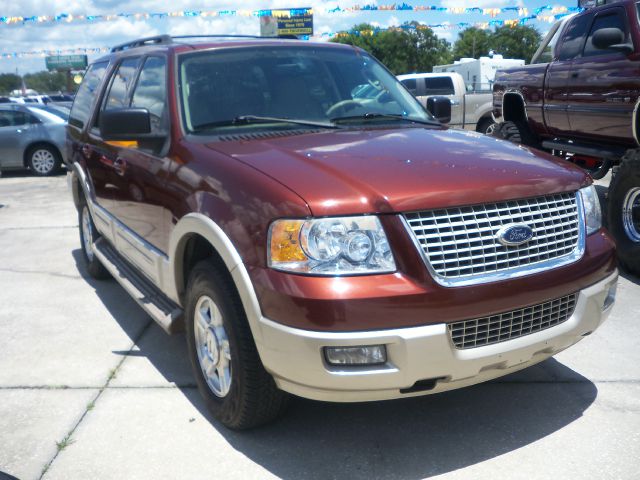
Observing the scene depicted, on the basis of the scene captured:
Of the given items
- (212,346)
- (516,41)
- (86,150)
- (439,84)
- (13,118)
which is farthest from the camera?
(516,41)

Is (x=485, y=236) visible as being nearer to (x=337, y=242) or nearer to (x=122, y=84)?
(x=337, y=242)

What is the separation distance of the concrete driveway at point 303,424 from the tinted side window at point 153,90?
152 centimetres

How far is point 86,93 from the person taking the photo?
19.1 feet

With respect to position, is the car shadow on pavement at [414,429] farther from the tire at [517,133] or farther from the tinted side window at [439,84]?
the tinted side window at [439,84]

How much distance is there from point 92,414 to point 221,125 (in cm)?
170

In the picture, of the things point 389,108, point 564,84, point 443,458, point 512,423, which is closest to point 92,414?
point 443,458

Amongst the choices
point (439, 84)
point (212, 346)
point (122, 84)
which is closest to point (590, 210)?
point (212, 346)

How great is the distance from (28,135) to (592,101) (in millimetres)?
11441

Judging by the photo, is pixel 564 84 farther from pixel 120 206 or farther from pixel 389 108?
pixel 120 206

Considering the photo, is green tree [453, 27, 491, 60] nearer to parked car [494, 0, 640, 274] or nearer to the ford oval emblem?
parked car [494, 0, 640, 274]

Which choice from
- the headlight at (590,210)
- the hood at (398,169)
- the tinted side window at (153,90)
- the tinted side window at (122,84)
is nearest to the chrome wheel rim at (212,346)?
the hood at (398,169)

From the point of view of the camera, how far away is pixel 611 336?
14.8 ft

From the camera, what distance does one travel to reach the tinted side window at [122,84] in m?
4.64

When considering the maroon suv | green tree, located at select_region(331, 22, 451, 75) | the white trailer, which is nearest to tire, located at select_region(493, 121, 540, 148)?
the maroon suv
